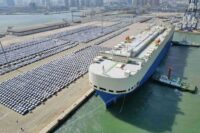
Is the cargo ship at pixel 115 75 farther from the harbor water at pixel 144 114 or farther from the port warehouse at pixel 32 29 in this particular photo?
the port warehouse at pixel 32 29

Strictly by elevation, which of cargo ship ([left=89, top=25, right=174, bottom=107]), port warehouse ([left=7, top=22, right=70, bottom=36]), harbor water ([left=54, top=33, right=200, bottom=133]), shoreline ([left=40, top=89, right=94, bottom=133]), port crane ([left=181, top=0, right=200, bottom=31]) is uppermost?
A: port crane ([left=181, top=0, right=200, bottom=31])

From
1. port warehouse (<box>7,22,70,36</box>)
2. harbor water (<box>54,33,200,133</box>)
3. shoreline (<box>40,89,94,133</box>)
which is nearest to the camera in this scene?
shoreline (<box>40,89,94,133</box>)

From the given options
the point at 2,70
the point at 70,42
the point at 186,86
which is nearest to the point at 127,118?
the point at 186,86

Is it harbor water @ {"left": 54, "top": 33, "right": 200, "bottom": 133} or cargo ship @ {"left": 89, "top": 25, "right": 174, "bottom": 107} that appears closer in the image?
harbor water @ {"left": 54, "top": 33, "right": 200, "bottom": 133}

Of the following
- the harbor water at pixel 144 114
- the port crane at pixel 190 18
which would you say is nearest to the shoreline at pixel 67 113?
the harbor water at pixel 144 114

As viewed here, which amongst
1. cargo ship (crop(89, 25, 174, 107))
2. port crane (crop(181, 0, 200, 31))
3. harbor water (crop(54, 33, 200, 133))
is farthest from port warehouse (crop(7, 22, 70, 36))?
port crane (crop(181, 0, 200, 31))

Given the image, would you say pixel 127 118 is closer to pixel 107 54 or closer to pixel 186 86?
pixel 107 54

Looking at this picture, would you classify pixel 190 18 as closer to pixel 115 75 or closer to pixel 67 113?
pixel 115 75

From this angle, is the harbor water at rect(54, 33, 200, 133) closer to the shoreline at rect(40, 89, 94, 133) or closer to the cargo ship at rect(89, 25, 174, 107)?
the shoreline at rect(40, 89, 94, 133)

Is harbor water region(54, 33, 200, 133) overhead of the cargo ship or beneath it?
beneath
